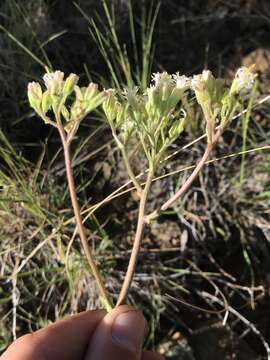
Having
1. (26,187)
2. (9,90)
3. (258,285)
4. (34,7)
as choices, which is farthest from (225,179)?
(34,7)

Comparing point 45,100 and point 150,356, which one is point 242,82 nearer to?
point 45,100

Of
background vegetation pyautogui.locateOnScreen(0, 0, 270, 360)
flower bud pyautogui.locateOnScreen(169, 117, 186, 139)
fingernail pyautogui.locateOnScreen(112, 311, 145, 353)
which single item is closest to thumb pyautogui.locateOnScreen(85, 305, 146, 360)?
fingernail pyautogui.locateOnScreen(112, 311, 145, 353)

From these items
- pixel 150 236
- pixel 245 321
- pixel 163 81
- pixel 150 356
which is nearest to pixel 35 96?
pixel 163 81

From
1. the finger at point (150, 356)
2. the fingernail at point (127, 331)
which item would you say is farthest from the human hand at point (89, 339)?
the finger at point (150, 356)

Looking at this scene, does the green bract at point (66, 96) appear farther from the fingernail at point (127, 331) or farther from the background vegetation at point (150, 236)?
the background vegetation at point (150, 236)

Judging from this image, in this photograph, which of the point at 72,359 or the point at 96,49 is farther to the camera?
the point at 96,49

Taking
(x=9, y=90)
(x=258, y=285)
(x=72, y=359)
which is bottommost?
(x=258, y=285)

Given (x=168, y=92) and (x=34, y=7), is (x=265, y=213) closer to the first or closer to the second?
(x=168, y=92)
